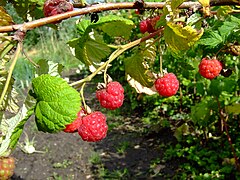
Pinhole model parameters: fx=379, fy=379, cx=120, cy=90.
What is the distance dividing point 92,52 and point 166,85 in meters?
0.24

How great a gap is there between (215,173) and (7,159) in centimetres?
262

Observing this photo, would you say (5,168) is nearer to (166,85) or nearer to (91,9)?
(91,9)

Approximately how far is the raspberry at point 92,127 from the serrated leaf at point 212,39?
1.63ft

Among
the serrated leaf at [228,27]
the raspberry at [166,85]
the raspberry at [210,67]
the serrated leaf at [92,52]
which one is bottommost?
the raspberry at [210,67]

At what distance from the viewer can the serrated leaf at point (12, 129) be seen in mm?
611

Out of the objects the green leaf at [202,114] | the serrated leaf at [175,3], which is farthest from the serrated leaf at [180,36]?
the green leaf at [202,114]

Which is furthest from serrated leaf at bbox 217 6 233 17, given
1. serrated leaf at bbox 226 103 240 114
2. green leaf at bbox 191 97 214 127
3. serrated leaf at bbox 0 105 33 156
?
green leaf at bbox 191 97 214 127

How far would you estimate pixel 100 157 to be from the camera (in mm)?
3920

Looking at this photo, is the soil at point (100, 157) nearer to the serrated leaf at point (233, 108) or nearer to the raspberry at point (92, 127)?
the serrated leaf at point (233, 108)

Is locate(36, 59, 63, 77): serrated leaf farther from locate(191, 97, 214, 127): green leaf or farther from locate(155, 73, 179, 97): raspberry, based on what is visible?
locate(191, 97, 214, 127): green leaf

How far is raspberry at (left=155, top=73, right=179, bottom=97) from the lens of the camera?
0.98 m

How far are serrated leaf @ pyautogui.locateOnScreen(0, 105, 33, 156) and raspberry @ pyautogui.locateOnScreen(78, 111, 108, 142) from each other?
0.37 feet

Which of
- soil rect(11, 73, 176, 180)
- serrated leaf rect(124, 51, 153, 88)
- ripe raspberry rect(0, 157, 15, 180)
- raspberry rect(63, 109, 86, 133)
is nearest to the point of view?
ripe raspberry rect(0, 157, 15, 180)

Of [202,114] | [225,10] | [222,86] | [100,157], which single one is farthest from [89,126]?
[100,157]
